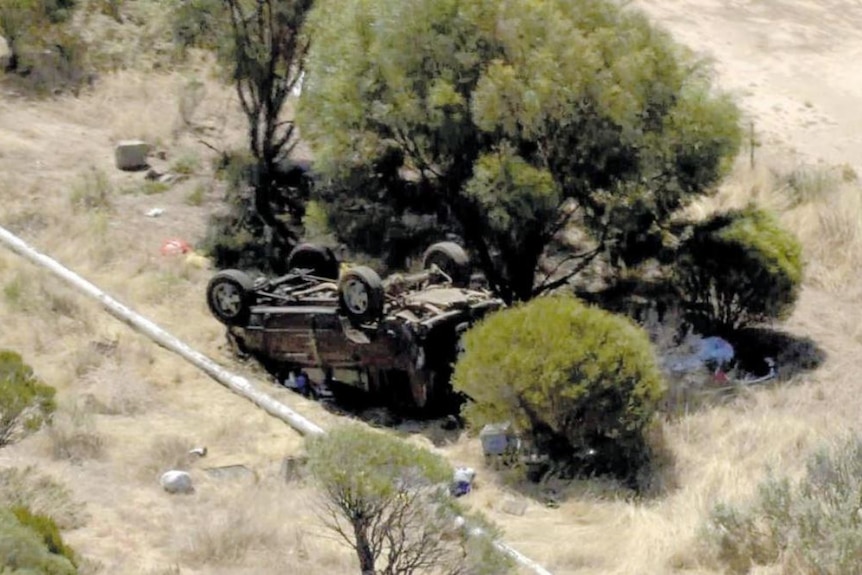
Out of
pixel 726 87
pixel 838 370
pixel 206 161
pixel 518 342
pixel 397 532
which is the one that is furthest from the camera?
pixel 726 87

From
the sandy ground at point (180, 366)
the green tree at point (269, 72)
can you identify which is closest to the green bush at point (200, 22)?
the green tree at point (269, 72)

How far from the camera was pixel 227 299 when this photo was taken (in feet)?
52.4

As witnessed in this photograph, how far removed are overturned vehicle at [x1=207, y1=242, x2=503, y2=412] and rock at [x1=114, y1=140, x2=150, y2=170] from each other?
23.7 feet

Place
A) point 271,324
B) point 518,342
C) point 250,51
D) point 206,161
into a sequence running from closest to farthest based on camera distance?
point 518,342 < point 271,324 < point 250,51 < point 206,161

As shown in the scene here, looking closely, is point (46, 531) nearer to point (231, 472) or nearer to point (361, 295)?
point (231, 472)

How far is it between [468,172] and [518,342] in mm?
4869

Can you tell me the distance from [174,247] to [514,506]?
29.1 ft

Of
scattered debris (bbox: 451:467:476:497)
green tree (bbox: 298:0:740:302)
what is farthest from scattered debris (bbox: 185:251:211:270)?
scattered debris (bbox: 451:467:476:497)

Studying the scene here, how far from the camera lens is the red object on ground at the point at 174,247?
773 inches

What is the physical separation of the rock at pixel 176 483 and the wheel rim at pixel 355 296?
3.31 metres

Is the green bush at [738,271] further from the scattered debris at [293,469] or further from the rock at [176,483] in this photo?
the rock at [176,483]

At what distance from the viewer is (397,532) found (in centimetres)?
967

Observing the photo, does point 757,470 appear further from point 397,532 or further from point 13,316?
point 13,316

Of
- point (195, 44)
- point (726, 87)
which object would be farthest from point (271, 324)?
point (726, 87)
